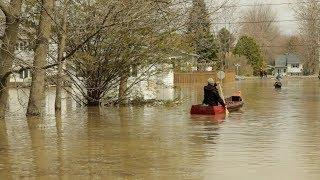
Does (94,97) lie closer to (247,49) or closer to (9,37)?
(9,37)

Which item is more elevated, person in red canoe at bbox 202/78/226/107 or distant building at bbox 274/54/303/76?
distant building at bbox 274/54/303/76

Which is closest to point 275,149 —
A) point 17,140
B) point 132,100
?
point 17,140

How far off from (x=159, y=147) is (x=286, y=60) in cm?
15446

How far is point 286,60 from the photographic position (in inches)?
6565

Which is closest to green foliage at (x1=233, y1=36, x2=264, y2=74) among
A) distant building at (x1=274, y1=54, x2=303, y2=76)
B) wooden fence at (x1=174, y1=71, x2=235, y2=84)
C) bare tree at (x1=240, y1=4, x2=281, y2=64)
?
bare tree at (x1=240, y1=4, x2=281, y2=64)

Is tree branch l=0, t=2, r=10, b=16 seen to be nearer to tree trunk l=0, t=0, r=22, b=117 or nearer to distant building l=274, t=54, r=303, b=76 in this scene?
tree trunk l=0, t=0, r=22, b=117

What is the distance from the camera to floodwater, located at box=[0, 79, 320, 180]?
1222 cm

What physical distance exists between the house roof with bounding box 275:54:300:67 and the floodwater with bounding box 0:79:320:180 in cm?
14334

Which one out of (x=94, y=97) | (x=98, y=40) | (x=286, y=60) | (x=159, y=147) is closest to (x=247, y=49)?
(x=286, y=60)

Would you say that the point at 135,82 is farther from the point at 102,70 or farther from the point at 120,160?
the point at 120,160

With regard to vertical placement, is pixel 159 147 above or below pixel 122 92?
below

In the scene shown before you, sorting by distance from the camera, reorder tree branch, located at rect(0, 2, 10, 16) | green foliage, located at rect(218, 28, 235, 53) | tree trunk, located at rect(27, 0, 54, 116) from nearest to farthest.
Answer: tree branch, located at rect(0, 2, 10, 16) < tree trunk, located at rect(27, 0, 54, 116) < green foliage, located at rect(218, 28, 235, 53)

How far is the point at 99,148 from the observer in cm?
1574

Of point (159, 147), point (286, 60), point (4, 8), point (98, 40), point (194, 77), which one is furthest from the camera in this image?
point (286, 60)
